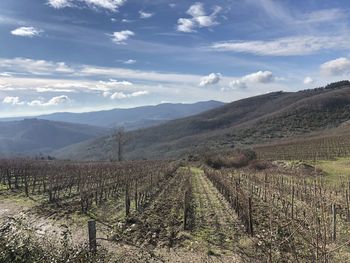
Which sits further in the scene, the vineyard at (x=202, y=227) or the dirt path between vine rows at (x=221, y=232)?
the dirt path between vine rows at (x=221, y=232)

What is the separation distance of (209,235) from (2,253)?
8017 mm

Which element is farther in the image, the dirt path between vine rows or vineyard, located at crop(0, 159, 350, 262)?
the dirt path between vine rows

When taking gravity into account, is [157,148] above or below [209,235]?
below

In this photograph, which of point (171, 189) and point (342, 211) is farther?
point (171, 189)

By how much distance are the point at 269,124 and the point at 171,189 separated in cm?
12049

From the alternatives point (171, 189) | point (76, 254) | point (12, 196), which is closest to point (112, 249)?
point (76, 254)

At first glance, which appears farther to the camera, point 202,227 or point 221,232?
point 202,227

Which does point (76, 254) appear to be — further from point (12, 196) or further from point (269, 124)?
point (269, 124)

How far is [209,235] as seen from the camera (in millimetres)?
13555

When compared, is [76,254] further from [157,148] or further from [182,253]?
[157,148]

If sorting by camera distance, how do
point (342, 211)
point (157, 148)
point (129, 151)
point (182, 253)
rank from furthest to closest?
point (129, 151)
point (157, 148)
point (342, 211)
point (182, 253)

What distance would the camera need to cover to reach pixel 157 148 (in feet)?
536

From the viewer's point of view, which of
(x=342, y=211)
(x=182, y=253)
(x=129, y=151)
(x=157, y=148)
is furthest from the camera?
(x=129, y=151)

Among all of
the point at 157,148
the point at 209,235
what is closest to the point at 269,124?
the point at 157,148
